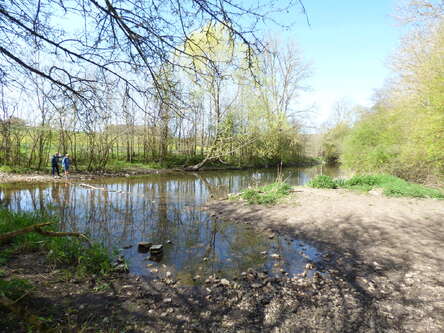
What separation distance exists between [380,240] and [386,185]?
7.18 meters

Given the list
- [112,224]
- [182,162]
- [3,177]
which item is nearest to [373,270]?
[112,224]

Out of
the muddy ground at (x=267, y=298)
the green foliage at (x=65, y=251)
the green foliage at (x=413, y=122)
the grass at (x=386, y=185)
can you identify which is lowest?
the muddy ground at (x=267, y=298)

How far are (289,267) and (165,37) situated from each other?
4619mm

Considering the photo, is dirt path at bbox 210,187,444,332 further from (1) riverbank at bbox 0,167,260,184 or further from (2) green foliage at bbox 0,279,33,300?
(1) riverbank at bbox 0,167,260,184

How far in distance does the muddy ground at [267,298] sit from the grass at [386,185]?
5973mm

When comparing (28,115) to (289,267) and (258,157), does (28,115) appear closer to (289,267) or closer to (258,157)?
(289,267)

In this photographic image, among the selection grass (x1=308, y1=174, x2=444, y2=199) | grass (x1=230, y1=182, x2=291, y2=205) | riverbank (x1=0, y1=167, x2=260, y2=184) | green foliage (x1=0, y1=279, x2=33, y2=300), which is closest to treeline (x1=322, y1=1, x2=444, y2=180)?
grass (x1=308, y1=174, x2=444, y2=199)

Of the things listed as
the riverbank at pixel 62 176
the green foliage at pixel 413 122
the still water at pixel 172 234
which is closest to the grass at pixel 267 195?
the still water at pixel 172 234

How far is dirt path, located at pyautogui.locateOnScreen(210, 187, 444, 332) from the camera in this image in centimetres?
349

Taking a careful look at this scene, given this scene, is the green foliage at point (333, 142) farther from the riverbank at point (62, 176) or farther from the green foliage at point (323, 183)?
the riverbank at point (62, 176)

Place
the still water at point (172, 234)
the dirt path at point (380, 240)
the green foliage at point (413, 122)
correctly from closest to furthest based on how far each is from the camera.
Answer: the dirt path at point (380, 240)
the still water at point (172, 234)
the green foliage at point (413, 122)

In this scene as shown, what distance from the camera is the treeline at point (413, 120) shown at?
421 inches

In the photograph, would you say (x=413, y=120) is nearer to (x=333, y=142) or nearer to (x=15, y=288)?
(x=15, y=288)

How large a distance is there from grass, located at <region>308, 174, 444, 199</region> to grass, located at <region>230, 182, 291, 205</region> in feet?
10.1
